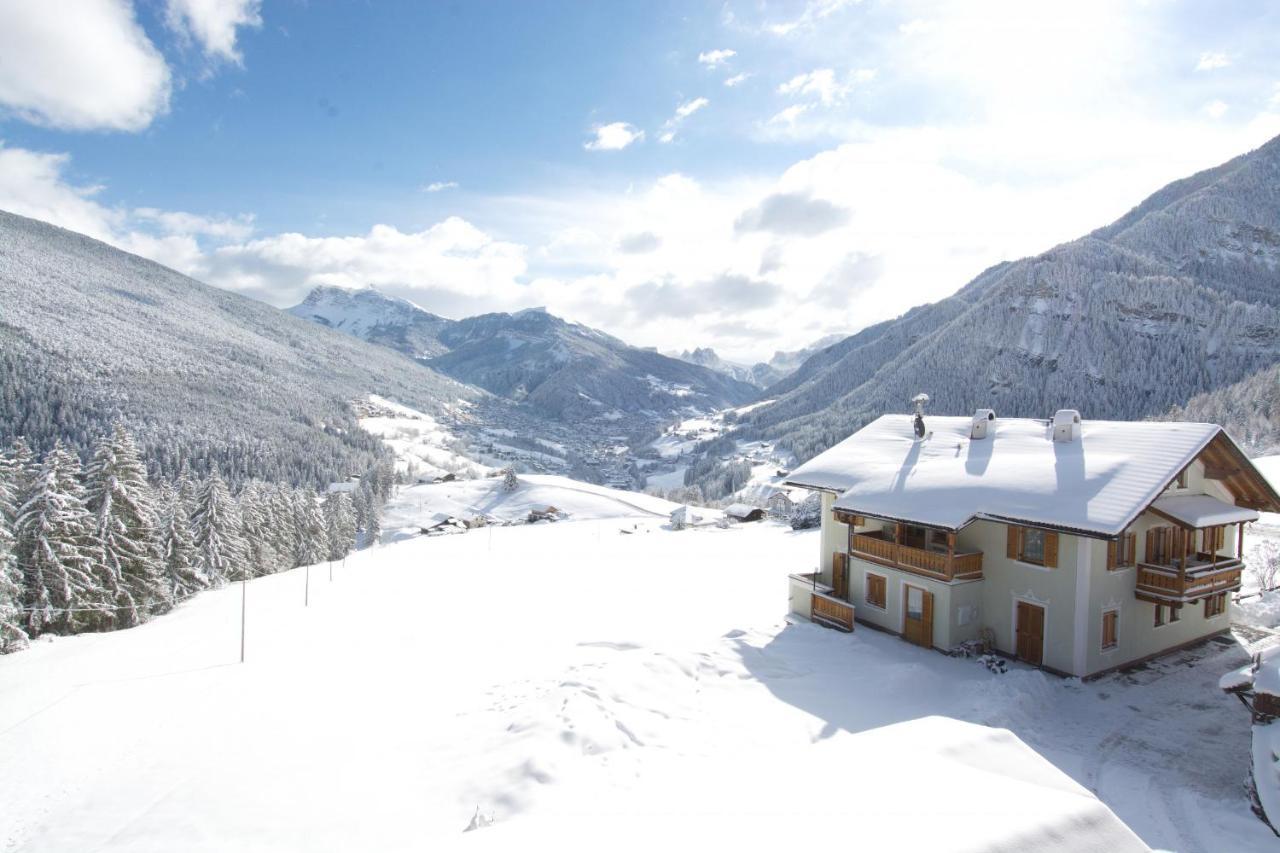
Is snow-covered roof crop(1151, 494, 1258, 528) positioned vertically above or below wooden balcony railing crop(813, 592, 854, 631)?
above

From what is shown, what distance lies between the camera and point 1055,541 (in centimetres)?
1828

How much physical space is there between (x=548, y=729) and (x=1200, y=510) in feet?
70.1

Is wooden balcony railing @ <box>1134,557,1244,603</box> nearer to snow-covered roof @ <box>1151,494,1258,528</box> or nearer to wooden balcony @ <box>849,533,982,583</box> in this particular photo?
snow-covered roof @ <box>1151,494,1258,528</box>

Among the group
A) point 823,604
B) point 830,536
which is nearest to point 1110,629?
point 823,604

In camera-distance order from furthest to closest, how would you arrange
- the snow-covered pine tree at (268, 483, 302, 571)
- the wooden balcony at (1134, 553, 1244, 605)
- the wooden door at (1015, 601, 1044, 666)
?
the snow-covered pine tree at (268, 483, 302, 571) → the wooden door at (1015, 601, 1044, 666) → the wooden balcony at (1134, 553, 1244, 605)

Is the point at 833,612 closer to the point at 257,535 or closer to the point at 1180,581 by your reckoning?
the point at 1180,581

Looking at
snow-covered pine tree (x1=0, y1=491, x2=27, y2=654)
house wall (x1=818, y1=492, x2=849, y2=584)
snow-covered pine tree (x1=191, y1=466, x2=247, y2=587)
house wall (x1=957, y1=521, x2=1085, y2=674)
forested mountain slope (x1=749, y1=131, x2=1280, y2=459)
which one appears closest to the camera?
house wall (x1=957, y1=521, x2=1085, y2=674)

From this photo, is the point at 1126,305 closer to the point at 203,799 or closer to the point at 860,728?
the point at 860,728

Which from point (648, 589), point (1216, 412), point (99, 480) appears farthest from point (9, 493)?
point (1216, 412)

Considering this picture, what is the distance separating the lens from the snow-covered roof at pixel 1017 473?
1744cm

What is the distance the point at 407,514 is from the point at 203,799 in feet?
371

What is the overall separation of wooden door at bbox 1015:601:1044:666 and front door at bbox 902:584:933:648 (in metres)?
2.60

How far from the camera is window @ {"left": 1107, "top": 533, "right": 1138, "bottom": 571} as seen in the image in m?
18.3

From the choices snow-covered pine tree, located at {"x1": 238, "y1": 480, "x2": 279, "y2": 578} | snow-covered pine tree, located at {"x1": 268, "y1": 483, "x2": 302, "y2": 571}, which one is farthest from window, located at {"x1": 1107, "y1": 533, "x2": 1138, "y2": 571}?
snow-covered pine tree, located at {"x1": 268, "y1": 483, "x2": 302, "y2": 571}
